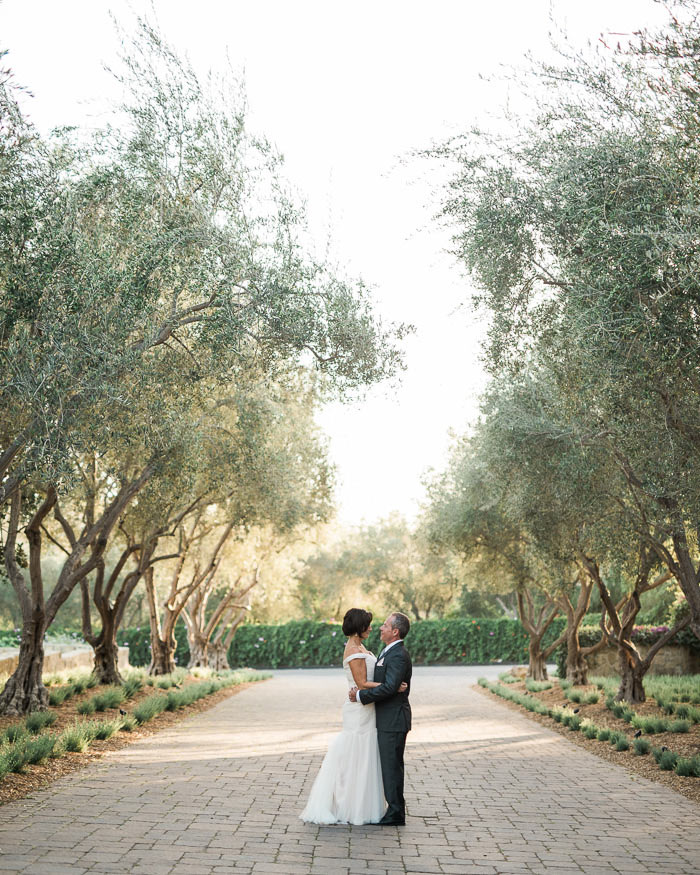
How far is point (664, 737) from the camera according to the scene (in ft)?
40.3

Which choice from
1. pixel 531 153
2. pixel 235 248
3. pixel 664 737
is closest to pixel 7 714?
pixel 235 248

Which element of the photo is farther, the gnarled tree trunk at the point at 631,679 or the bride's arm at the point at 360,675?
the gnarled tree trunk at the point at 631,679

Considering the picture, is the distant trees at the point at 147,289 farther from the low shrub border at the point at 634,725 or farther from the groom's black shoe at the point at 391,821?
the low shrub border at the point at 634,725

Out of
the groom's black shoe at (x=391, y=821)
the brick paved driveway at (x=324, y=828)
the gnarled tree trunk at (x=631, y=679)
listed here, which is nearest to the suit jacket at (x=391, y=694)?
the groom's black shoe at (x=391, y=821)

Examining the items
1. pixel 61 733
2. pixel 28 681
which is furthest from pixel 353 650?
pixel 28 681

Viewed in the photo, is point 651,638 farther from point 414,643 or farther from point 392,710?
point 414,643

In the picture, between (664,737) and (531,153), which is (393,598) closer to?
(664,737)

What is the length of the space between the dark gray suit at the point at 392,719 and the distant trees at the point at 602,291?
10.8ft

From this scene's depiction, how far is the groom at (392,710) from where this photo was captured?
7.00 m

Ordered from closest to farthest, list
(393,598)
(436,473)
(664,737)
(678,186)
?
1. (678,186)
2. (664,737)
3. (436,473)
4. (393,598)

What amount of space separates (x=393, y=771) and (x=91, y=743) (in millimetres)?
5600

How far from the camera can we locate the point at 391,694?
7.03 metres

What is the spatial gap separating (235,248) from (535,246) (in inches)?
123

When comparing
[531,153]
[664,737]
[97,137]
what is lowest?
[664,737]
